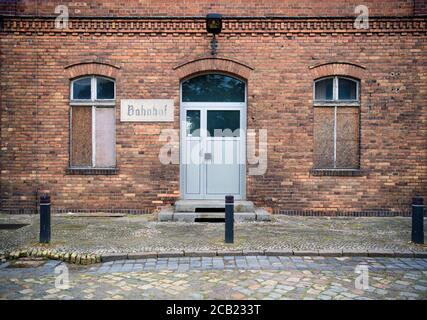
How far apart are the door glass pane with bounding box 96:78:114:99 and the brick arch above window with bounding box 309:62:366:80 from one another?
531 cm

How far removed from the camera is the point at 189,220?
9477 mm

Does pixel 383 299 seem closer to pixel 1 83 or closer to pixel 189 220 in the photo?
pixel 189 220

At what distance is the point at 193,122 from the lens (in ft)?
35.4

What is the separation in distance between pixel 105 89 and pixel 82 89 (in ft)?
2.02

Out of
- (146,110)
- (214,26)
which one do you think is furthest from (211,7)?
(146,110)

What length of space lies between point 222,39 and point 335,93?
3312 mm

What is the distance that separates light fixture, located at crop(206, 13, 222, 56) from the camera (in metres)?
9.80

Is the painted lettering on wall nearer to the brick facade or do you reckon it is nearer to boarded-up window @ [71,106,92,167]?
the brick facade

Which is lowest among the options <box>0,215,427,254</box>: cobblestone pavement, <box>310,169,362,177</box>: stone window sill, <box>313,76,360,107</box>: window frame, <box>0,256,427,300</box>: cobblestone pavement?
<box>0,256,427,300</box>: cobblestone pavement

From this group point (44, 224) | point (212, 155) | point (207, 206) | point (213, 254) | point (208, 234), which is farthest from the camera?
point (212, 155)

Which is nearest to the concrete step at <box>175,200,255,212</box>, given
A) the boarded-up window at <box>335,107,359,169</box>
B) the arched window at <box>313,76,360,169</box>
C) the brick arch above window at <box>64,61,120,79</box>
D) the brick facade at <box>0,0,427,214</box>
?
the brick facade at <box>0,0,427,214</box>

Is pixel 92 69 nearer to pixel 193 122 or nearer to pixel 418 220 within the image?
pixel 193 122

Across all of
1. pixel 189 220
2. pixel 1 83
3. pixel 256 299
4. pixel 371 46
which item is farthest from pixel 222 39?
pixel 256 299

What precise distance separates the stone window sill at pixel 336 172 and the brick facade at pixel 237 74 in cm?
8
